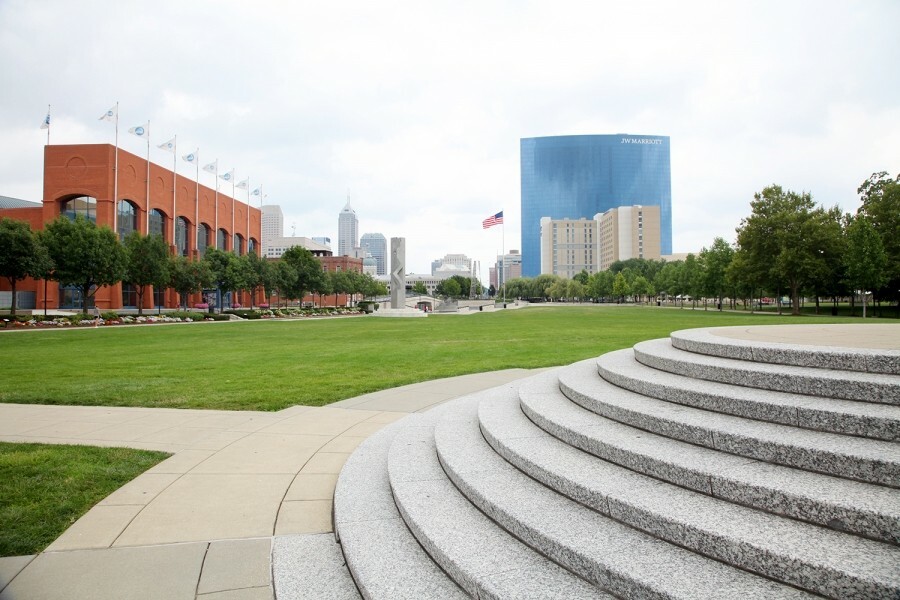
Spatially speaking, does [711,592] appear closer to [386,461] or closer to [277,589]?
[277,589]

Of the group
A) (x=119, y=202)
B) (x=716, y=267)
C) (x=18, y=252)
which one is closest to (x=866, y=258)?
(x=716, y=267)

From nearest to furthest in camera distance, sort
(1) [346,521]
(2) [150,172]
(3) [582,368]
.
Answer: (1) [346,521] → (3) [582,368] → (2) [150,172]

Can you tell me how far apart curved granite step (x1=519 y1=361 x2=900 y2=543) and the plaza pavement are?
2.44m

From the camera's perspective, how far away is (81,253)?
3875 cm

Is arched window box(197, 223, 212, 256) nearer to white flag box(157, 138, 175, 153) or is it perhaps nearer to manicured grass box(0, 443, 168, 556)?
white flag box(157, 138, 175, 153)

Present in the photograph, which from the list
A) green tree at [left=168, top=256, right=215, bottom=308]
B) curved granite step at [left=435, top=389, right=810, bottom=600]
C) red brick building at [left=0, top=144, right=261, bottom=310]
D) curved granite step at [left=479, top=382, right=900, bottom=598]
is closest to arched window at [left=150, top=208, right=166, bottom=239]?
red brick building at [left=0, top=144, right=261, bottom=310]

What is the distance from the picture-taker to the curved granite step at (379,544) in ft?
9.91

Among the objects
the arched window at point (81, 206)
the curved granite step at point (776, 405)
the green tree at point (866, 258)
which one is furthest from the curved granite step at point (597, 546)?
the arched window at point (81, 206)

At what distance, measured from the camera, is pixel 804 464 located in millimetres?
3234

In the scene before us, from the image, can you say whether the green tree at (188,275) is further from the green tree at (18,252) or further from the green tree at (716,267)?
the green tree at (716,267)

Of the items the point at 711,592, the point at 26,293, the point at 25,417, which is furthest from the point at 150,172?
the point at 711,592

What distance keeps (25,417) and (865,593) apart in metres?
10.2

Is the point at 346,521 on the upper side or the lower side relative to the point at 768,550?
lower

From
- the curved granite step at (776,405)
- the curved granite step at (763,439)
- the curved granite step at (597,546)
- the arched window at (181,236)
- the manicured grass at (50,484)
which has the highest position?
the arched window at (181,236)
